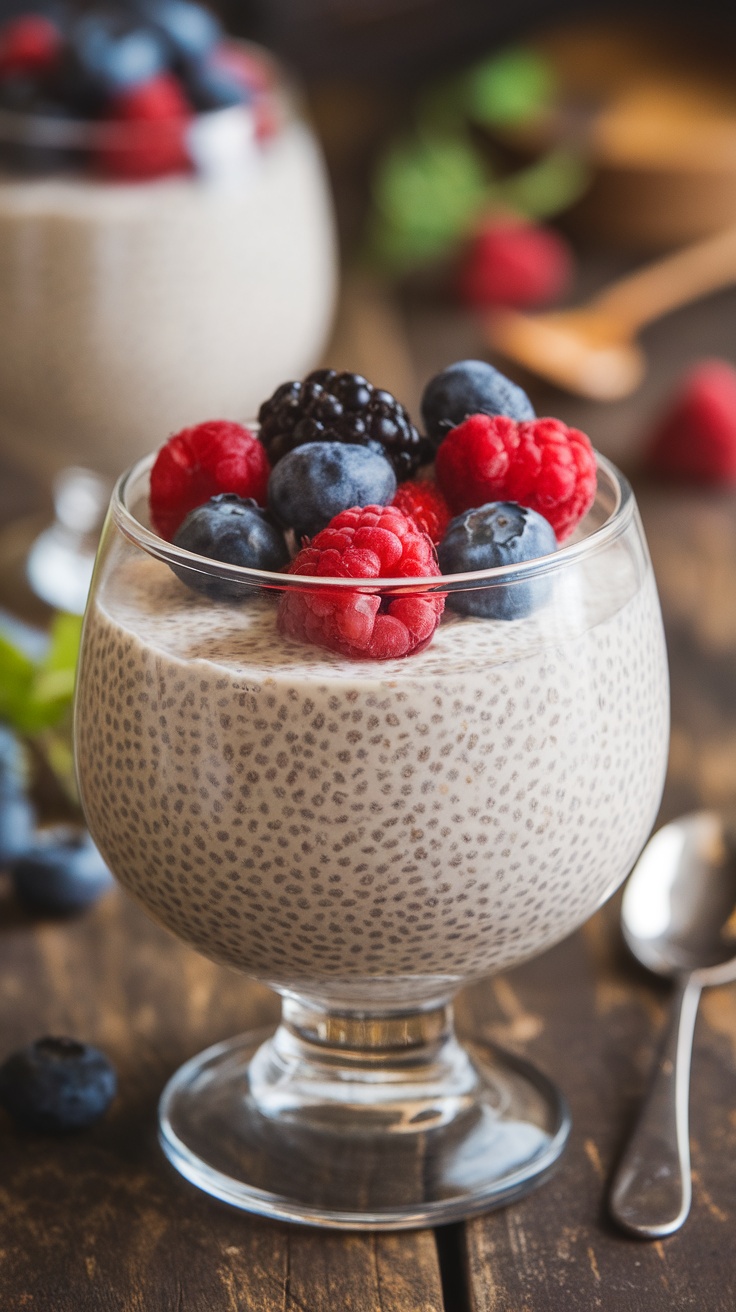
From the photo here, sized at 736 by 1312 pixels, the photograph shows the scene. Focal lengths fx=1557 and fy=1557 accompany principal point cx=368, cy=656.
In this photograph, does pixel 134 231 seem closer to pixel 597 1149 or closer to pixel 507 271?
pixel 507 271

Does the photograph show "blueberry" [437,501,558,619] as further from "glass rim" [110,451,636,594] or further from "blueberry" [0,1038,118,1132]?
"blueberry" [0,1038,118,1132]

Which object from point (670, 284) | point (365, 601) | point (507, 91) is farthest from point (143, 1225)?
point (507, 91)

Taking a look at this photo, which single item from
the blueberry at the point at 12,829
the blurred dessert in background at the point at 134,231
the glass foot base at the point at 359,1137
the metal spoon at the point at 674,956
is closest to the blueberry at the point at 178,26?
the blurred dessert in background at the point at 134,231

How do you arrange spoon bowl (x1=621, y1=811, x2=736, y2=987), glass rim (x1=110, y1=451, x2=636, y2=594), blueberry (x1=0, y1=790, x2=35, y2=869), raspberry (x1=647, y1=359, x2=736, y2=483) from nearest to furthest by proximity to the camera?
glass rim (x1=110, y1=451, x2=636, y2=594) < spoon bowl (x1=621, y1=811, x2=736, y2=987) < blueberry (x1=0, y1=790, x2=35, y2=869) < raspberry (x1=647, y1=359, x2=736, y2=483)

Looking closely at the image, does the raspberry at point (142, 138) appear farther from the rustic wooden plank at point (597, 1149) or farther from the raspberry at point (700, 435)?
the rustic wooden plank at point (597, 1149)

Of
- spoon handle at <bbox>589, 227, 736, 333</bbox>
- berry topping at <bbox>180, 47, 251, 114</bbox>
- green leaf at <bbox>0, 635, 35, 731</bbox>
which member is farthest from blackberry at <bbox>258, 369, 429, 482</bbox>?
spoon handle at <bbox>589, 227, 736, 333</bbox>
